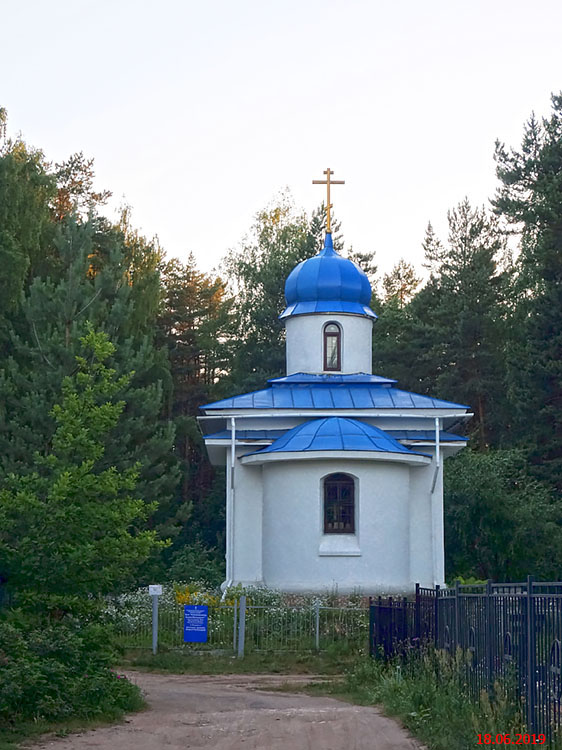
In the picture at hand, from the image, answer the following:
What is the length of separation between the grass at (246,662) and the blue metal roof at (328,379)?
9.26 m

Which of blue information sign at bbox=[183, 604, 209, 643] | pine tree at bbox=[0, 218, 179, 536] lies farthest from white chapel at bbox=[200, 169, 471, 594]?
pine tree at bbox=[0, 218, 179, 536]

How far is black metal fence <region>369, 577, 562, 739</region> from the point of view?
8938 millimetres

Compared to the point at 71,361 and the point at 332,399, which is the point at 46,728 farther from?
the point at 71,361

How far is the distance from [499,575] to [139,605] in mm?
14456

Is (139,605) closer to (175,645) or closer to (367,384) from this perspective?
(175,645)

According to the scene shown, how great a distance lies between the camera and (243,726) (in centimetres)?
1210

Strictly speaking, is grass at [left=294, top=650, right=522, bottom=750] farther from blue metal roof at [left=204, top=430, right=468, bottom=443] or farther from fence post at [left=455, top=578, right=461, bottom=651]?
blue metal roof at [left=204, top=430, right=468, bottom=443]

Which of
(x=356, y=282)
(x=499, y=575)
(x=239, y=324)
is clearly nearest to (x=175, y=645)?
(x=356, y=282)

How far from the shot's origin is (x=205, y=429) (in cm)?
2928

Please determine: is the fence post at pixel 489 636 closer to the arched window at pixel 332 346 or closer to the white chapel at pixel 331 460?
the white chapel at pixel 331 460

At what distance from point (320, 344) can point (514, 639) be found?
1941 cm

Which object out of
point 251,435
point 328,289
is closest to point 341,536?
point 251,435

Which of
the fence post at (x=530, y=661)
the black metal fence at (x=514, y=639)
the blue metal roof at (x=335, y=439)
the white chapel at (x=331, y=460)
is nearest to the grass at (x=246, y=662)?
the white chapel at (x=331, y=460)

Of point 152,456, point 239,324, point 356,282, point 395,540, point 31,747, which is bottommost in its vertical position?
point 31,747
